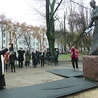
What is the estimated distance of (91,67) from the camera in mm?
8664

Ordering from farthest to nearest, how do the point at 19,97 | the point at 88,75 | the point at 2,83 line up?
the point at 88,75 < the point at 2,83 < the point at 19,97

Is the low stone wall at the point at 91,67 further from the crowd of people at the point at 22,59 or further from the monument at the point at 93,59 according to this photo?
A: the crowd of people at the point at 22,59

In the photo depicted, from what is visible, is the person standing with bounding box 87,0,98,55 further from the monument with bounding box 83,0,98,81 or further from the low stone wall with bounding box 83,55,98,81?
the low stone wall with bounding box 83,55,98,81

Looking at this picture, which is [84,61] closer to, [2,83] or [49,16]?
[2,83]

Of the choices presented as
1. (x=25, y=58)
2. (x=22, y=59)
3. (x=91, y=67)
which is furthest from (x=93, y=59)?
(x=25, y=58)

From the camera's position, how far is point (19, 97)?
263 inches

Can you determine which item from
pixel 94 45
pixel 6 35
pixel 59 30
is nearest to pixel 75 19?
pixel 59 30

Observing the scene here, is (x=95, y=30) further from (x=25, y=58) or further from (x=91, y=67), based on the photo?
(x=25, y=58)

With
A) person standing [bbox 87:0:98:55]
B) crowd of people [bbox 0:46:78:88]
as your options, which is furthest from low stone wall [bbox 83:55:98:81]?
crowd of people [bbox 0:46:78:88]

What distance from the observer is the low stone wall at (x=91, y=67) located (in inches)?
333

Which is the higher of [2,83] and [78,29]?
[78,29]

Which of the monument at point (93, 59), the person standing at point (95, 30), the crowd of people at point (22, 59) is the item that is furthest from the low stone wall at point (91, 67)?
the crowd of people at point (22, 59)

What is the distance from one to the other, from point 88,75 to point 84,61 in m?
0.61

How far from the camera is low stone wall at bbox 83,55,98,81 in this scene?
8470 mm
